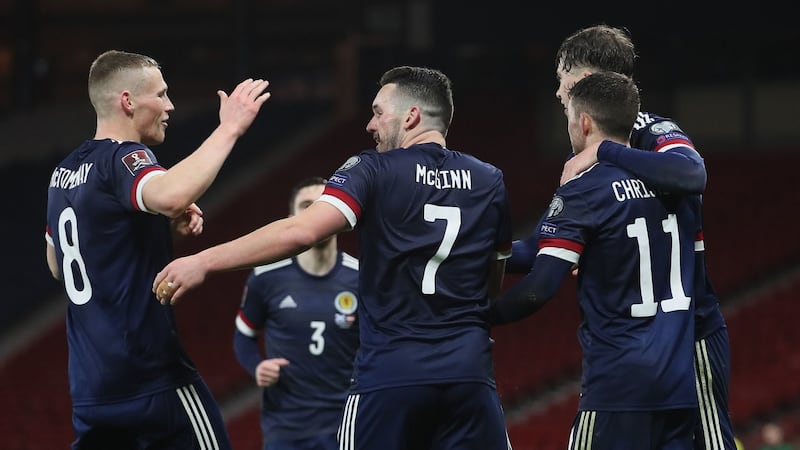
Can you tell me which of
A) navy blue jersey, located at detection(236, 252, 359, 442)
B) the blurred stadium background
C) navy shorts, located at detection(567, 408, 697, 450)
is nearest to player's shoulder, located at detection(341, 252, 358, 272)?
navy blue jersey, located at detection(236, 252, 359, 442)

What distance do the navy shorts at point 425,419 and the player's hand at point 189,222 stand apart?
98 cm

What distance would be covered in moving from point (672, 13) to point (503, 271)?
12.0 m

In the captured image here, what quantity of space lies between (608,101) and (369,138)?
15.3 metres

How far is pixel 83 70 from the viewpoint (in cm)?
2398

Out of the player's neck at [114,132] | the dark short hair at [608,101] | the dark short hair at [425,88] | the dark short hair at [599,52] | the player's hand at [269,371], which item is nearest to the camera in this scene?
the dark short hair at [608,101]

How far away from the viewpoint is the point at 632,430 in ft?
13.1

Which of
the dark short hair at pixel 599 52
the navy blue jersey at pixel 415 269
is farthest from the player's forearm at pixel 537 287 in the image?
the dark short hair at pixel 599 52

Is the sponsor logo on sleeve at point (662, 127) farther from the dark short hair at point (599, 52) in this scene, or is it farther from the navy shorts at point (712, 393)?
the navy shorts at point (712, 393)

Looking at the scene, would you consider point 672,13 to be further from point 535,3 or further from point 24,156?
point 24,156

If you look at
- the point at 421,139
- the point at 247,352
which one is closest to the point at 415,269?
the point at 421,139

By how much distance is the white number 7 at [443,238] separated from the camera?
3973 millimetres

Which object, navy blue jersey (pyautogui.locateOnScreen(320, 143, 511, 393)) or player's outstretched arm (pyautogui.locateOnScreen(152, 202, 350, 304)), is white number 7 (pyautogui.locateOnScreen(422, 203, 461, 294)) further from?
player's outstretched arm (pyautogui.locateOnScreen(152, 202, 350, 304))

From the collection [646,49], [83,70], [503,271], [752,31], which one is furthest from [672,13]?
[83,70]

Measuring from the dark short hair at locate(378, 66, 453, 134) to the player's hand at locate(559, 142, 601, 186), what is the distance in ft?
1.61
